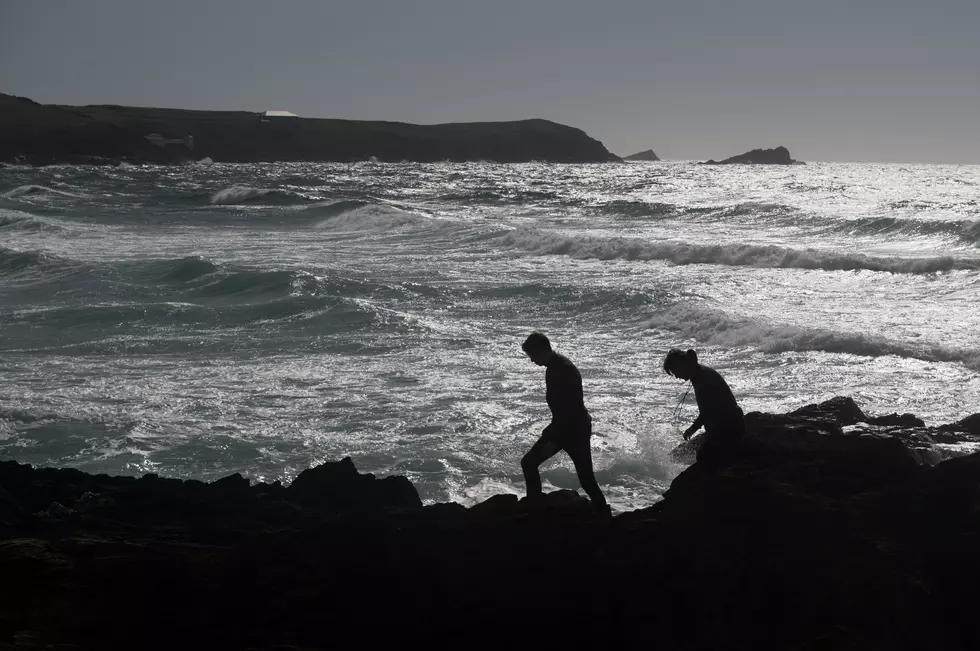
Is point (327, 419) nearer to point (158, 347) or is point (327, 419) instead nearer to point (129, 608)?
point (158, 347)

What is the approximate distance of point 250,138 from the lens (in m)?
118

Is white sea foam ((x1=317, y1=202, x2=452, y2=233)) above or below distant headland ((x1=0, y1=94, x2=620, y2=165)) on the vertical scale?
below

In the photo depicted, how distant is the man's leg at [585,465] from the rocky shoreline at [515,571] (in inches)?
20.5

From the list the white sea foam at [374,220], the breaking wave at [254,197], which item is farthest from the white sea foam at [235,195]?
the white sea foam at [374,220]

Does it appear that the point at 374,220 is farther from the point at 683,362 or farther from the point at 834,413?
the point at 683,362

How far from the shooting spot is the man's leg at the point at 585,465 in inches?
244

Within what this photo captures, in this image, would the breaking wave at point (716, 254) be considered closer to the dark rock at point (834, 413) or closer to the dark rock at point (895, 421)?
the dark rock at point (895, 421)

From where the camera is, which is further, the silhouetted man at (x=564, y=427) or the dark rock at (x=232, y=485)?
the silhouetted man at (x=564, y=427)

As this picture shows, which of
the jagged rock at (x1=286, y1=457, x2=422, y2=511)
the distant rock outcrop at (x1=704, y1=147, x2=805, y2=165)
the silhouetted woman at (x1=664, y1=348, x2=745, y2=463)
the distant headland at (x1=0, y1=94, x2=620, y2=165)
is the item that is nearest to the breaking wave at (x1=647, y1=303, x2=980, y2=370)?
the silhouetted woman at (x1=664, y1=348, x2=745, y2=463)

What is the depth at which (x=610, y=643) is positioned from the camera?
466cm

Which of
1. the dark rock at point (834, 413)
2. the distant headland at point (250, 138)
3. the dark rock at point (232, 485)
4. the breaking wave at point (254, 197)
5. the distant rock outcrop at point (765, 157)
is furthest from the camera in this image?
the distant rock outcrop at point (765, 157)

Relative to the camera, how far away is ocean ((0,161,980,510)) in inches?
392

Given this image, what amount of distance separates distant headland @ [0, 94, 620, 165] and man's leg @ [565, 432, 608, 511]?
85.4 m

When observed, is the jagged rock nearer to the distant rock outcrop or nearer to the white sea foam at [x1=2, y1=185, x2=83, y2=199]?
the white sea foam at [x1=2, y1=185, x2=83, y2=199]
